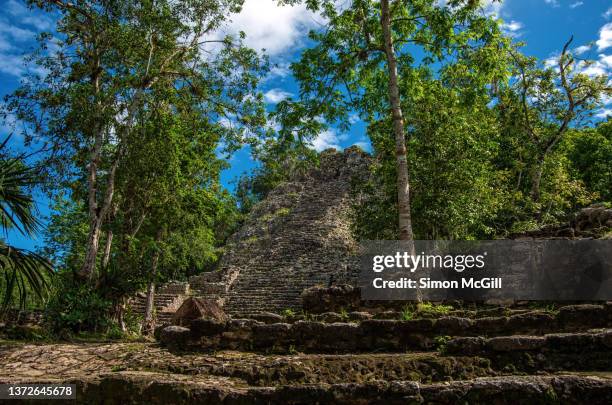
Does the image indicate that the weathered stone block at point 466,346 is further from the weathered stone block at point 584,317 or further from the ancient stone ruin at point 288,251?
the ancient stone ruin at point 288,251

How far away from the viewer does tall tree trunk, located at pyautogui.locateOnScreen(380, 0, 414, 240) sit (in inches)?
335

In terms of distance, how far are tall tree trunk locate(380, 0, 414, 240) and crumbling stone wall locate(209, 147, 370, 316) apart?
6132 millimetres

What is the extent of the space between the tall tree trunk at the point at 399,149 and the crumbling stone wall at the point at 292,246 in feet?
20.1

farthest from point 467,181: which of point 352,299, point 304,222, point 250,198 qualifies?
point 250,198

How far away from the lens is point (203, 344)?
6.14 m

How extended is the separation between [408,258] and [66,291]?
637 cm

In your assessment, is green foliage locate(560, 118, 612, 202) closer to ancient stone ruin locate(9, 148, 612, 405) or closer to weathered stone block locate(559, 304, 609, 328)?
ancient stone ruin locate(9, 148, 612, 405)

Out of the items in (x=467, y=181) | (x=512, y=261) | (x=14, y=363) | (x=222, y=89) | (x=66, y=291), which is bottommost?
(x=14, y=363)

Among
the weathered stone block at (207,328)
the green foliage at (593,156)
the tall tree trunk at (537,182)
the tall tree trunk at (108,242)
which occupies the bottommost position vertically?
the weathered stone block at (207,328)

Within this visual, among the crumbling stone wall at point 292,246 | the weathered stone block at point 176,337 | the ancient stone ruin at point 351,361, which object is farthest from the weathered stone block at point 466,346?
the crumbling stone wall at point 292,246

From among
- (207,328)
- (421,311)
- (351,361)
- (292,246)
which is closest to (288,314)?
(421,311)

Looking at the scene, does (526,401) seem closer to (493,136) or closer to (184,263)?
(184,263)

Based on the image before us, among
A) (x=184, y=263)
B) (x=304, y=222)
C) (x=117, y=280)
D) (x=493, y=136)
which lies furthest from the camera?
(x=304, y=222)

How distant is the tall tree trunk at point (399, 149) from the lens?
8.50 meters
